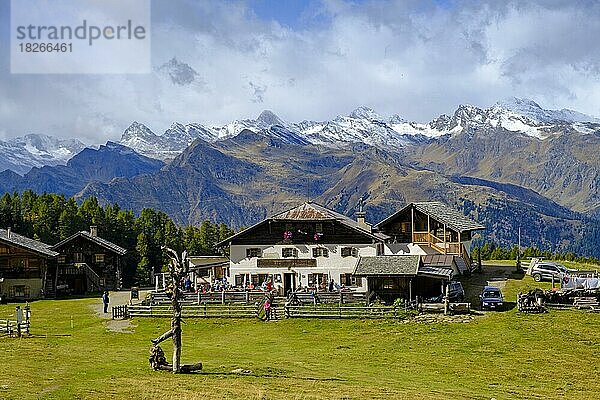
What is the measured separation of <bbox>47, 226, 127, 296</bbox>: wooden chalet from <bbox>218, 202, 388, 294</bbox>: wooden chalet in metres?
24.8

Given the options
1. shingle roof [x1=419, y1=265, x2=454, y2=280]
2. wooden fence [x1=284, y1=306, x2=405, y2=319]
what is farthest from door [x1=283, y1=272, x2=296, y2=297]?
wooden fence [x1=284, y1=306, x2=405, y2=319]

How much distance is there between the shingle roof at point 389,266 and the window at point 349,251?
8.50 meters

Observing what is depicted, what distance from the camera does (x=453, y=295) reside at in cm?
5812

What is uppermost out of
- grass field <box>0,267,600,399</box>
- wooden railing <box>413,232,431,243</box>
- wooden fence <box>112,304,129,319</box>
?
wooden railing <box>413,232,431,243</box>

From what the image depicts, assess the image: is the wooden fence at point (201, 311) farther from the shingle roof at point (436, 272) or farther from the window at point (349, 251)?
the window at point (349, 251)

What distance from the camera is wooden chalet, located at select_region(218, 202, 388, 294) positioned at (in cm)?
7125

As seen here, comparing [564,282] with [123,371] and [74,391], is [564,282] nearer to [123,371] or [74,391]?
[123,371]

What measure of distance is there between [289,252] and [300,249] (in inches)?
39.8

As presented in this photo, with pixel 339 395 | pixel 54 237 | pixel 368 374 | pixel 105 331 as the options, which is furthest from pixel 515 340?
pixel 54 237

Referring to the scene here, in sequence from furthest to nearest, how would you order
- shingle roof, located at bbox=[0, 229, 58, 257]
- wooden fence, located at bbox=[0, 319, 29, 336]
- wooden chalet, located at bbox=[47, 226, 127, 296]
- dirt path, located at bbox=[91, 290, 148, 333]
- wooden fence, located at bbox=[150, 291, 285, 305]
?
wooden chalet, located at bbox=[47, 226, 127, 296], shingle roof, located at bbox=[0, 229, 58, 257], wooden fence, located at bbox=[150, 291, 285, 305], dirt path, located at bbox=[91, 290, 148, 333], wooden fence, located at bbox=[0, 319, 29, 336]

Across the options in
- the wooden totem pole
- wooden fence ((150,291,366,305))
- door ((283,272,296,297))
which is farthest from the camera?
door ((283,272,296,297))

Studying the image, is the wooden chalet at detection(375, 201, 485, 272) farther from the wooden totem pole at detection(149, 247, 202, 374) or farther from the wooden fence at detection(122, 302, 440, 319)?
the wooden totem pole at detection(149, 247, 202, 374)

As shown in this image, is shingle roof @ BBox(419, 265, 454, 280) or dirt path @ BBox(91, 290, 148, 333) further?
shingle roof @ BBox(419, 265, 454, 280)

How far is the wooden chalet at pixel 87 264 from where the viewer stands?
9006 cm
